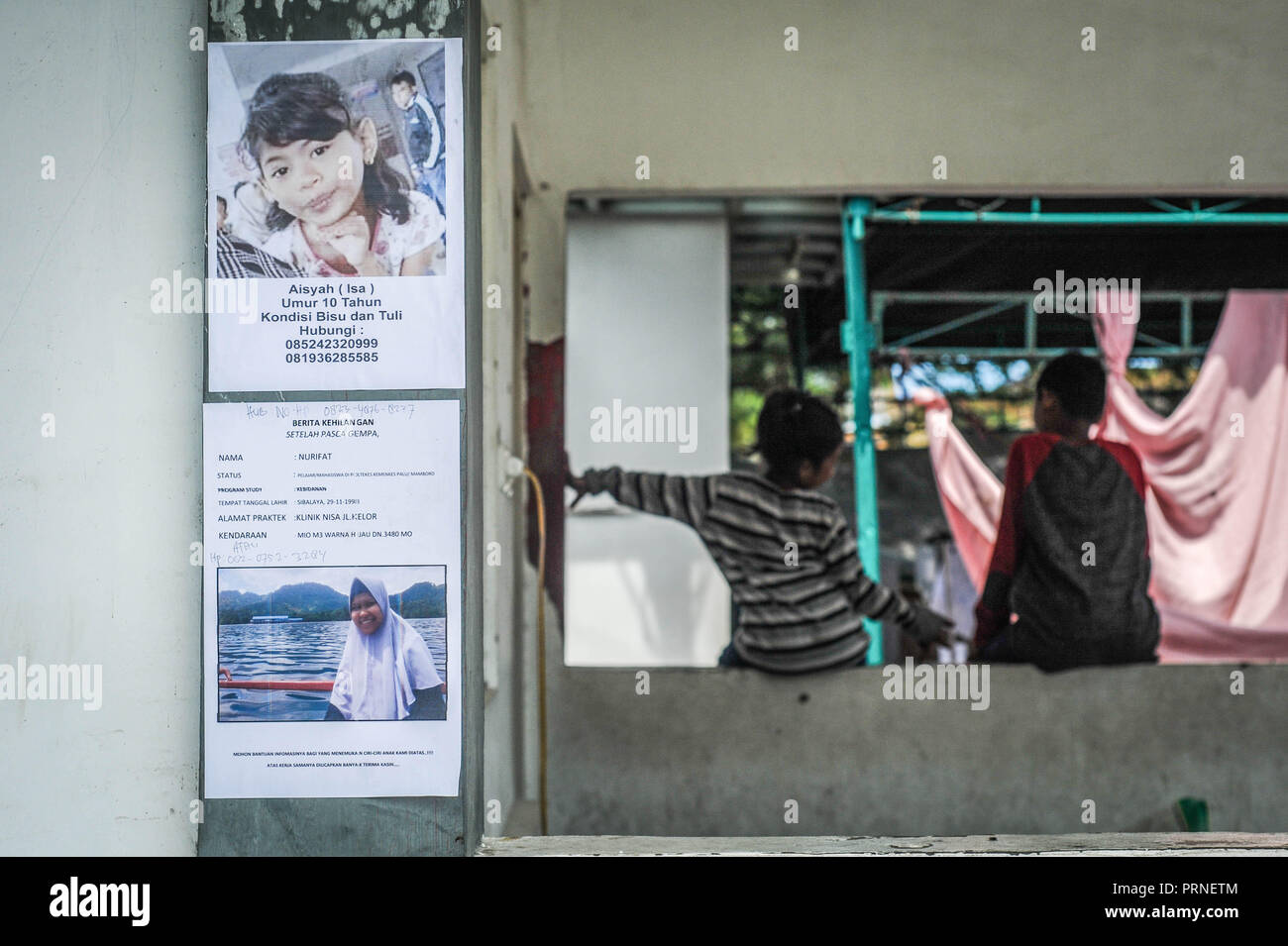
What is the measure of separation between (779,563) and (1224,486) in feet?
8.14

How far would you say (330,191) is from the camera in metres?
2.44

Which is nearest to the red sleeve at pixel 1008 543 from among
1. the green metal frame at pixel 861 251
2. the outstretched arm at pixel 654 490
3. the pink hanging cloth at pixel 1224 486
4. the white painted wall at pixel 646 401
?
the green metal frame at pixel 861 251

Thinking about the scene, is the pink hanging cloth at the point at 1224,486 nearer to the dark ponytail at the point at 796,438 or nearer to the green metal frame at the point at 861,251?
the green metal frame at the point at 861,251

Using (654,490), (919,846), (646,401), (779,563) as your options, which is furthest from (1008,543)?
(646,401)

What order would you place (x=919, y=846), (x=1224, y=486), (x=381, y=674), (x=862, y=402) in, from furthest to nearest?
(x=1224, y=486)
(x=862, y=402)
(x=919, y=846)
(x=381, y=674)

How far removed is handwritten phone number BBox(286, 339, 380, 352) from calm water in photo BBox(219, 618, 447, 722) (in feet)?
1.90

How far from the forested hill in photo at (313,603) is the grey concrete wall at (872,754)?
5.66ft

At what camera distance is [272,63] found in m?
2.44

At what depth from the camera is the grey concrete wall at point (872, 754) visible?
3.98 metres

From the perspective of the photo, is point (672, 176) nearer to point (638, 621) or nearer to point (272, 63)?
point (272, 63)

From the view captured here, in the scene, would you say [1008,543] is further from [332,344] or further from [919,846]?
[332,344]

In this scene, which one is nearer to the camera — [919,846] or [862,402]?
[919,846]

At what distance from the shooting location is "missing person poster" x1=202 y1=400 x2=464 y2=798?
7.82 ft
